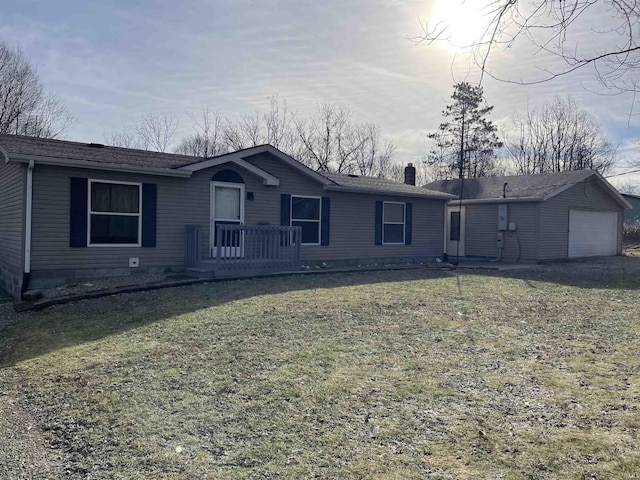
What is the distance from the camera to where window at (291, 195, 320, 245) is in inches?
519

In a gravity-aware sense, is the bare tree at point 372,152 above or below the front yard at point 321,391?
above

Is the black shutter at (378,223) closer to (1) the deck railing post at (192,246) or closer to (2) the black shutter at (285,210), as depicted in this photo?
(2) the black shutter at (285,210)

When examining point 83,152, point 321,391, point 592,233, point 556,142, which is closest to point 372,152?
point 556,142

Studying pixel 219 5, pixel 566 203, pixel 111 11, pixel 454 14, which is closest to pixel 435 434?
pixel 454 14

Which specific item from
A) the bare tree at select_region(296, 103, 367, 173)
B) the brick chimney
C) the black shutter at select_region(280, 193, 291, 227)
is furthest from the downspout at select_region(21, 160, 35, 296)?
the bare tree at select_region(296, 103, 367, 173)

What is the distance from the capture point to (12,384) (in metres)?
4.41

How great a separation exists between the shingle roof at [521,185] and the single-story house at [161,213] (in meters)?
6.39

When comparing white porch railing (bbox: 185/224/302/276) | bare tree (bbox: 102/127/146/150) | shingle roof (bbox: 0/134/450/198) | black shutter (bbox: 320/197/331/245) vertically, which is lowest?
white porch railing (bbox: 185/224/302/276)

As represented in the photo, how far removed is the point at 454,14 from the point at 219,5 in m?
4.64

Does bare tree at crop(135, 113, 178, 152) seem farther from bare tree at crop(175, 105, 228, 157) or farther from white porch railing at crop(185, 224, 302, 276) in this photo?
white porch railing at crop(185, 224, 302, 276)

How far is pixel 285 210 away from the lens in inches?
503

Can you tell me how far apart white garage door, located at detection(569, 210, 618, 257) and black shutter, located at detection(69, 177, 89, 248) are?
54.8 feet

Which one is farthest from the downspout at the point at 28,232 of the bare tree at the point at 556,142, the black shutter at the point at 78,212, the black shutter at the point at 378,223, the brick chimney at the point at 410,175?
the bare tree at the point at 556,142

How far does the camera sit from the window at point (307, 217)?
13172 millimetres
